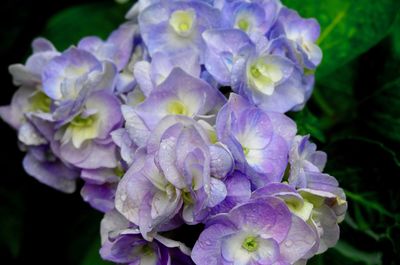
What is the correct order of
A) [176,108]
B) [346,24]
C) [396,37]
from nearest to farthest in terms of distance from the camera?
[176,108]
[346,24]
[396,37]

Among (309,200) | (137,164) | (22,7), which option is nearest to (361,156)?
(309,200)

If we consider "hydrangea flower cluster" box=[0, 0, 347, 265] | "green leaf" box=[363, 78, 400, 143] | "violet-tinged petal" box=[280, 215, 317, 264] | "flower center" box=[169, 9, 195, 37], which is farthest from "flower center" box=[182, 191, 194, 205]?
"green leaf" box=[363, 78, 400, 143]

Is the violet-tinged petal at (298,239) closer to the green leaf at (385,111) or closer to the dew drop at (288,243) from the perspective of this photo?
the dew drop at (288,243)

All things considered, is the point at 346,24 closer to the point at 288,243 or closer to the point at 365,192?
the point at 365,192

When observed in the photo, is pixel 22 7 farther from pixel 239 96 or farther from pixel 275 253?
pixel 275 253

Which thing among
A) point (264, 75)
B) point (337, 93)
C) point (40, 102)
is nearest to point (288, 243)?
point (264, 75)

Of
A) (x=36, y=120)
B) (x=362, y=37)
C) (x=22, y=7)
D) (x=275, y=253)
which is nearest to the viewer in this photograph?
(x=275, y=253)
